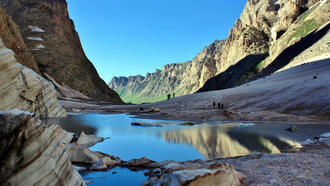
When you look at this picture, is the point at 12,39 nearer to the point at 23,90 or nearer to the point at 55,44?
the point at 55,44

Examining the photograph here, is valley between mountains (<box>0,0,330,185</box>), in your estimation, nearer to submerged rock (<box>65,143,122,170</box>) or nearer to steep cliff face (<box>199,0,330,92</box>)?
submerged rock (<box>65,143,122,170</box>)

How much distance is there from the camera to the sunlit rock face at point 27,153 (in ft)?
10.6

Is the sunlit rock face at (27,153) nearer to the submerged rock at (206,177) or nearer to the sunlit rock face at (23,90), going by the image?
the submerged rock at (206,177)

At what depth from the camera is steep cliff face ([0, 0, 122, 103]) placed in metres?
78.5

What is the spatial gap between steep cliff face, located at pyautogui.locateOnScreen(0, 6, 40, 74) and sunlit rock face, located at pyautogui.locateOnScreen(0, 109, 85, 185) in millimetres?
60921

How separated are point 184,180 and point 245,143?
30.8 ft

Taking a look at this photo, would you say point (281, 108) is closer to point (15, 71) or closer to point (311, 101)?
point (311, 101)

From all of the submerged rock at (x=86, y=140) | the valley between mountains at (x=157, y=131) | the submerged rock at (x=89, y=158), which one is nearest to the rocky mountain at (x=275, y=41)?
the valley between mountains at (x=157, y=131)

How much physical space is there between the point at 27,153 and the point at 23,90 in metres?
19.6

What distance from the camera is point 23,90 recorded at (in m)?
19.8

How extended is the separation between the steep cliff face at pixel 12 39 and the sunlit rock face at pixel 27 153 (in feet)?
200

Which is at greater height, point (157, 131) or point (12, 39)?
point (12, 39)

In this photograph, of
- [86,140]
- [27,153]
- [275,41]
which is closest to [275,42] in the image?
[275,41]

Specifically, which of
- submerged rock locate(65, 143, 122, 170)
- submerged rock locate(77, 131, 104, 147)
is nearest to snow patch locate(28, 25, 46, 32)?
submerged rock locate(77, 131, 104, 147)
